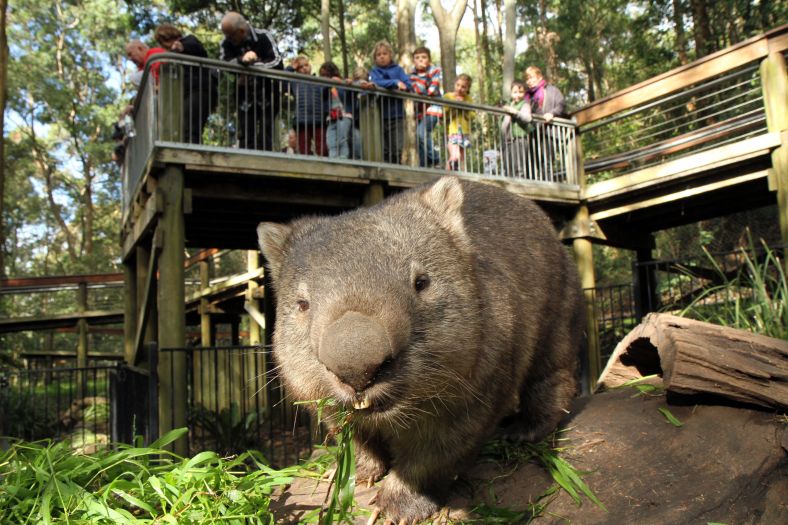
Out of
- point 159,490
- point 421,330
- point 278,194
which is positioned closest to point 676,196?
point 278,194

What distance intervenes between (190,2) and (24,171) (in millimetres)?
25225

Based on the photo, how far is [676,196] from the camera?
9.02 metres

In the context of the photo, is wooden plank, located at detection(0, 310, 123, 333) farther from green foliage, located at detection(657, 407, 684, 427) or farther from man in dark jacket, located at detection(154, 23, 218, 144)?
green foliage, located at detection(657, 407, 684, 427)

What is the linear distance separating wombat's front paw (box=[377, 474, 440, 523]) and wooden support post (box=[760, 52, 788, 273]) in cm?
663

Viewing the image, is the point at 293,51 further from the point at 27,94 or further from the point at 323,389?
the point at 27,94

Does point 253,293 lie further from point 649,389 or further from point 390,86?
point 649,389

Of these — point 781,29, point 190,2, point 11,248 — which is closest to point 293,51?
point 190,2

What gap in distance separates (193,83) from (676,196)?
695cm

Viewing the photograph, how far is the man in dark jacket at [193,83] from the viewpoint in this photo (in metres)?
7.25

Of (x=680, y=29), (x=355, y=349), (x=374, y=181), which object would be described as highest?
(x=680, y=29)

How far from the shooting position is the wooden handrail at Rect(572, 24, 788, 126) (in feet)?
24.6

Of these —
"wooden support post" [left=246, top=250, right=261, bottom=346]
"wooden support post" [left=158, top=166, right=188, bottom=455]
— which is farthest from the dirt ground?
"wooden support post" [left=246, top=250, right=261, bottom=346]

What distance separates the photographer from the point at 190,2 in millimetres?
15586

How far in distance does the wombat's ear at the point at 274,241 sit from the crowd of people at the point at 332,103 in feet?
14.8
